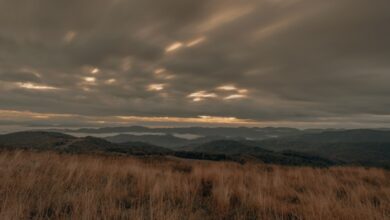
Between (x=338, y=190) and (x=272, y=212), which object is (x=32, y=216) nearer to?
(x=272, y=212)

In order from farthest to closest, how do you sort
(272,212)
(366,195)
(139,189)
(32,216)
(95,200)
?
1. (366,195)
2. (139,189)
3. (272,212)
4. (95,200)
5. (32,216)

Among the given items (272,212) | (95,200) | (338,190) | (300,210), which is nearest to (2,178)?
(95,200)

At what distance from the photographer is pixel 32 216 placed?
3.60 m

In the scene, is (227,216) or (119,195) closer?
(227,216)

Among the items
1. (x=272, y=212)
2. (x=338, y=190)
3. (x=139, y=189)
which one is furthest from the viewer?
(x=338, y=190)

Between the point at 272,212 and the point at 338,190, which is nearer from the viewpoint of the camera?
the point at 272,212

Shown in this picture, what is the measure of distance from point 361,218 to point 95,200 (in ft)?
14.4

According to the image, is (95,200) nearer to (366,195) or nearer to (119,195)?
(119,195)

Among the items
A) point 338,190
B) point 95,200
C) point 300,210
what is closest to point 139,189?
point 95,200

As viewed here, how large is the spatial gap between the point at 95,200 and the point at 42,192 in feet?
4.04

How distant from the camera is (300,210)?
4395mm

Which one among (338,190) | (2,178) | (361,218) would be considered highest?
(2,178)

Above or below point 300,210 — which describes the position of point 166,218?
above

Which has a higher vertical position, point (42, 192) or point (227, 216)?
point (42, 192)
